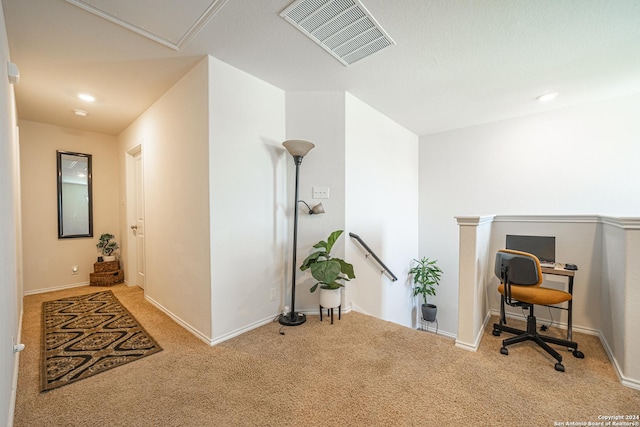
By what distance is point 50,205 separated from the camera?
393 centimetres

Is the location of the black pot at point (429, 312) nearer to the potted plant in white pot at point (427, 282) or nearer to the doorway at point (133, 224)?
the potted plant in white pot at point (427, 282)

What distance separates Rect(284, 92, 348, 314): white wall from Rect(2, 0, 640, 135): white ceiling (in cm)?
18

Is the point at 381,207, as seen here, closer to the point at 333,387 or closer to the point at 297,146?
the point at 297,146

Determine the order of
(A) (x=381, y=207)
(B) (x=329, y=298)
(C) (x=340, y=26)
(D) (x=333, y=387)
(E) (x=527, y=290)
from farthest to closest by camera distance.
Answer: (A) (x=381, y=207) < (B) (x=329, y=298) < (E) (x=527, y=290) < (C) (x=340, y=26) < (D) (x=333, y=387)

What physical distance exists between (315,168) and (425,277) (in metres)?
2.59

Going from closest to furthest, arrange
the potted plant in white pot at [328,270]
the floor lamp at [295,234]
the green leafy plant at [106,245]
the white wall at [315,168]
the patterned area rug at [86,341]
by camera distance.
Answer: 1. the patterned area rug at [86,341]
2. the potted plant in white pot at [328,270]
3. the floor lamp at [295,234]
4. the white wall at [315,168]
5. the green leafy plant at [106,245]

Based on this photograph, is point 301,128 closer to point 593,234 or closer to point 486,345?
point 486,345

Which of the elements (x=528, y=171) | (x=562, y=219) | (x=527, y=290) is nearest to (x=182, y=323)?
(x=527, y=290)

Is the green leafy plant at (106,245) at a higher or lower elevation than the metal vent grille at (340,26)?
lower

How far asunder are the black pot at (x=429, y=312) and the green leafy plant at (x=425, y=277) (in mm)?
103

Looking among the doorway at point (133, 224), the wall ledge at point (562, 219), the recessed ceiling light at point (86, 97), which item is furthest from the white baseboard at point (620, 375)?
the recessed ceiling light at point (86, 97)

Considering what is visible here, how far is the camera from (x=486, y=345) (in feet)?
7.52

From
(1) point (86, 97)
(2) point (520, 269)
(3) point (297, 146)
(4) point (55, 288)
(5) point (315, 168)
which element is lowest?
(4) point (55, 288)

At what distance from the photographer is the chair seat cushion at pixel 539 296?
211cm
